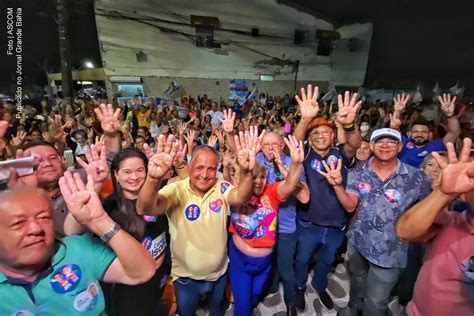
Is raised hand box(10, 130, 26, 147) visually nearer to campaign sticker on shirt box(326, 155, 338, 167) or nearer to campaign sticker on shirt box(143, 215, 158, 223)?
campaign sticker on shirt box(143, 215, 158, 223)

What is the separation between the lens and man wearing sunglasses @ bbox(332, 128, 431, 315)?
1995 millimetres

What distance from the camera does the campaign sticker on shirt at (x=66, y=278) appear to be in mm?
1155

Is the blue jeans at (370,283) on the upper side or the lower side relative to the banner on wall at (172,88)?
lower

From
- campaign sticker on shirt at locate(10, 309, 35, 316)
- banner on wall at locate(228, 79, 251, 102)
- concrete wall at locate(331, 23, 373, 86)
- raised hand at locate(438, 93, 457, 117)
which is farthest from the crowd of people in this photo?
concrete wall at locate(331, 23, 373, 86)

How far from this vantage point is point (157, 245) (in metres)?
2.01

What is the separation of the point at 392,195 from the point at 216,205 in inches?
48.0

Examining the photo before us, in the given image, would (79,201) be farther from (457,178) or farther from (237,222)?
(457,178)

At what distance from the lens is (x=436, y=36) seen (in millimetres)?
10164

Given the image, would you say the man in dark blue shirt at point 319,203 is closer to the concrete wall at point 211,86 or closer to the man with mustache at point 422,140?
the man with mustache at point 422,140

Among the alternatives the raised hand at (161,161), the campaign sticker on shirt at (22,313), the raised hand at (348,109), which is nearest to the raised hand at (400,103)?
the raised hand at (348,109)

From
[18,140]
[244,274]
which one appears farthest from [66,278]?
[18,140]

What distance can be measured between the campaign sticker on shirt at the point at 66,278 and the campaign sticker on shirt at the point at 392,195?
189 cm

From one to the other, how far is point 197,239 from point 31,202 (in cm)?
108

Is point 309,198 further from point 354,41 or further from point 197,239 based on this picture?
point 354,41
